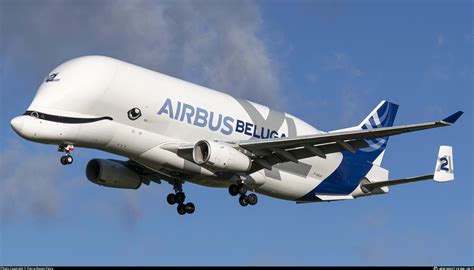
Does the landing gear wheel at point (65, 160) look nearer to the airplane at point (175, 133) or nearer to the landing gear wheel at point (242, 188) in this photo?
the airplane at point (175, 133)

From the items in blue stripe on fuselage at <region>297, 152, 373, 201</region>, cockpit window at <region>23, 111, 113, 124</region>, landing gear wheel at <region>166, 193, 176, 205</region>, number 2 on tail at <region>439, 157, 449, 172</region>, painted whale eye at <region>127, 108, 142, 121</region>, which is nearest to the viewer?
cockpit window at <region>23, 111, 113, 124</region>

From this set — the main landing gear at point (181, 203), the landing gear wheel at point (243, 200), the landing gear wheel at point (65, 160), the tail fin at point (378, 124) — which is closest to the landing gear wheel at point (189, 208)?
the main landing gear at point (181, 203)

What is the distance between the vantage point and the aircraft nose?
46.4 m

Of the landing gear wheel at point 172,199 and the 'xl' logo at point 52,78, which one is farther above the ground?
the 'xl' logo at point 52,78

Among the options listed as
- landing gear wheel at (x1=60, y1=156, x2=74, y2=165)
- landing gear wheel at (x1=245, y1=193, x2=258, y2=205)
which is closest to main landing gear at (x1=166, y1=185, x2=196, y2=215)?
landing gear wheel at (x1=245, y1=193, x2=258, y2=205)

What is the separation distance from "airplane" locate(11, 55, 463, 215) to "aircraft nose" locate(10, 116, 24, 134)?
0.06 meters

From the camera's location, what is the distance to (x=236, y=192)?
166 ft

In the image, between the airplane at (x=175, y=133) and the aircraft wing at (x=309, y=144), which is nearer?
the aircraft wing at (x=309, y=144)

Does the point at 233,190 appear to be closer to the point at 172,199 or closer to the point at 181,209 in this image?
the point at 181,209

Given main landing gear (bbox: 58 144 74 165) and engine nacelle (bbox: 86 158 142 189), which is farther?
engine nacelle (bbox: 86 158 142 189)

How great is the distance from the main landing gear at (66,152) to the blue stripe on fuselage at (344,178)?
12598 mm

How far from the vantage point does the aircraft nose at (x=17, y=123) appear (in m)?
46.4

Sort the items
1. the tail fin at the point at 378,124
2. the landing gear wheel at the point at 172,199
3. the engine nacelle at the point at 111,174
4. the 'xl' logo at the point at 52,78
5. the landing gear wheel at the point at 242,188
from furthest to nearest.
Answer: the tail fin at the point at 378,124 < the landing gear wheel at the point at 172,199 < the engine nacelle at the point at 111,174 < the landing gear wheel at the point at 242,188 < the 'xl' logo at the point at 52,78

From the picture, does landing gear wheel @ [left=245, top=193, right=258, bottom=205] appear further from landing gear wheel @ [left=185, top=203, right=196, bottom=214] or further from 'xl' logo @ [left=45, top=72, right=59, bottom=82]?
'xl' logo @ [left=45, top=72, right=59, bottom=82]
